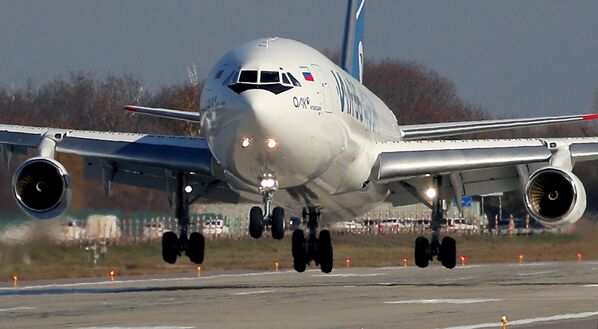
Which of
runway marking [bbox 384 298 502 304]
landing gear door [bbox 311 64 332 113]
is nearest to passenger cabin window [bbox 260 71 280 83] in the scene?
landing gear door [bbox 311 64 332 113]

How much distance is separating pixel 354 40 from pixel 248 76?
23.9 meters

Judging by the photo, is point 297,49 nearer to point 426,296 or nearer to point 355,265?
point 426,296

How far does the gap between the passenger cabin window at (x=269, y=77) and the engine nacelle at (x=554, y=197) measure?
10.2m

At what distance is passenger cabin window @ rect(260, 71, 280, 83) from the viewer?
30938mm

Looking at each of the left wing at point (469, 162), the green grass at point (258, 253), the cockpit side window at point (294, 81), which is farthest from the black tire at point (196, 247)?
the cockpit side window at point (294, 81)

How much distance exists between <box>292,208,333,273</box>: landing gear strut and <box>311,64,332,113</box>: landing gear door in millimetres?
6186

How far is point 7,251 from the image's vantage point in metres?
45.9

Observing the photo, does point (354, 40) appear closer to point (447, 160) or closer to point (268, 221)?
point (447, 160)

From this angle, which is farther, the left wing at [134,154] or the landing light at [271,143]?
the left wing at [134,154]

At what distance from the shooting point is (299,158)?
32281 mm

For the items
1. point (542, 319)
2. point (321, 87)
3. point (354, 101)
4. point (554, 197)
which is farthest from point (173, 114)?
point (542, 319)

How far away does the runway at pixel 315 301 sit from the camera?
30969mm

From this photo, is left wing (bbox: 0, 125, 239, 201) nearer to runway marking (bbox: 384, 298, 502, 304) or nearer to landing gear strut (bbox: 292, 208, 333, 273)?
landing gear strut (bbox: 292, 208, 333, 273)

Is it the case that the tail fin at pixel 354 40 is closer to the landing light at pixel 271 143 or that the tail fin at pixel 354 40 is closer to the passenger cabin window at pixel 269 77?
the passenger cabin window at pixel 269 77
